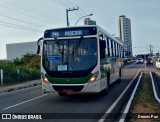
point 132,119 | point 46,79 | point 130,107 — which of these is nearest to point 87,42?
point 46,79

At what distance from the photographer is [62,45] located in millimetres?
14430

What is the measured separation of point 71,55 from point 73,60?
242 mm

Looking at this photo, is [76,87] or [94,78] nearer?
[76,87]

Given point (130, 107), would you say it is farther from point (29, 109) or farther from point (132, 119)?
point (29, 109)

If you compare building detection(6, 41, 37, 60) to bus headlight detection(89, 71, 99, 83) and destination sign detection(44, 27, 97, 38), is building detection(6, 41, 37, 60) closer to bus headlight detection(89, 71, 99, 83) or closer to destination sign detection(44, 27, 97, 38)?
destination sign detection(44, 27, 97, 38)

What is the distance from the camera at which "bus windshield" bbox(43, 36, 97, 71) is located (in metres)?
14.0

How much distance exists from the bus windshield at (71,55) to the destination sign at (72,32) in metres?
0.26

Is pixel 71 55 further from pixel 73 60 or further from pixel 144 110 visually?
pixel 144 110

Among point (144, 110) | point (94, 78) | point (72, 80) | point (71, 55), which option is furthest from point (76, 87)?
point (144, 110)

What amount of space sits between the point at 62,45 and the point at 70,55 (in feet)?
2.08

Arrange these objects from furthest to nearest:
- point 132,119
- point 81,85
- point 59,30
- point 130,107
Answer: point 59,30 → point 81,85 → point 130,107 → point 132,119

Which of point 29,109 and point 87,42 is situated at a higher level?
point 87,42

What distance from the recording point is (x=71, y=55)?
46.4 ft

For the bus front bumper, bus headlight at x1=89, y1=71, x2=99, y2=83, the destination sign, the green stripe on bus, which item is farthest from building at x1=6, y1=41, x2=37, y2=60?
bus headlight at x1=89, y1=71, x2=99, y2=83
